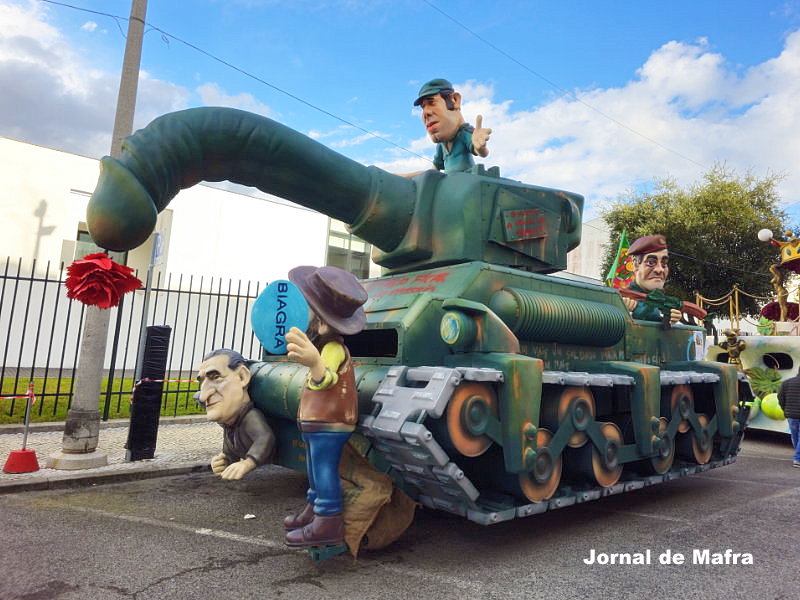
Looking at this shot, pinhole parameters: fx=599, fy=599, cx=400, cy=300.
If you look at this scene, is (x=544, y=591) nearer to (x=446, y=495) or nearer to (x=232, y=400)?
(x=446, y=495)

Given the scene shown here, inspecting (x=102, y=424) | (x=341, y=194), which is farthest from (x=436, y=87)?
(x=102, y=424)

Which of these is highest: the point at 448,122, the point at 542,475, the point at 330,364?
the point at 448,122

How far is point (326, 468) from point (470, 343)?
1192 mm

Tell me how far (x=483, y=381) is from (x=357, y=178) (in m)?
1.75

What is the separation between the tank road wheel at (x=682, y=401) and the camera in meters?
4.99

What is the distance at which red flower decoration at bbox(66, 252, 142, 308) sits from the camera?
4723 mm

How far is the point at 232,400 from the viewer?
455 cm

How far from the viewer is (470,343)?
3846 mm

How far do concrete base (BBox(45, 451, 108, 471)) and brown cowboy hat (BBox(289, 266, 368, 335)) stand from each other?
12.0 ft

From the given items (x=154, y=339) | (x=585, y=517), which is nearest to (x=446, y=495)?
(x=585, y=517)

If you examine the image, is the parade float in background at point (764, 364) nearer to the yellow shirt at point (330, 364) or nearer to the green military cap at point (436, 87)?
the green military cap at point (436, 87)

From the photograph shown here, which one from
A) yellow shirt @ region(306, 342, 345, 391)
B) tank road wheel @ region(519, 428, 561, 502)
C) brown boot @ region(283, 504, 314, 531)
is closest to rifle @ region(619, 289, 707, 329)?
tank road wheel @ region(519, 428, 561, 502)

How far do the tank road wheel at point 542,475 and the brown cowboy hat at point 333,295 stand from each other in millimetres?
1362

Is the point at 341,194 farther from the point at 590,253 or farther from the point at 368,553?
the point at 590,253
